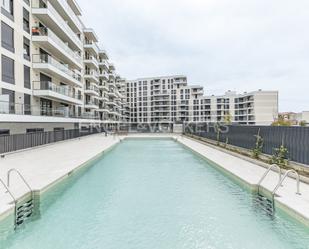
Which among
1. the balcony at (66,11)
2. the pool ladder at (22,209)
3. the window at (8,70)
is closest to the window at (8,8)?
the window at (8,70)

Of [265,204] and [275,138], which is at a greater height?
[275,138]

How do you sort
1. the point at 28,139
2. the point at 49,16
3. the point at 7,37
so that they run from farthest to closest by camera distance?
the point at 49,16, the point at 28,139, the point at 7,37

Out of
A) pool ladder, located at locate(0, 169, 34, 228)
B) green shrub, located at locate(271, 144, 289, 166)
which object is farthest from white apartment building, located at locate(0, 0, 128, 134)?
green shrub, located at locate(271, 144, 289, 166)

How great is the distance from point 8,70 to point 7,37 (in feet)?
7.99

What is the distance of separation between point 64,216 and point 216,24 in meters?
20.8

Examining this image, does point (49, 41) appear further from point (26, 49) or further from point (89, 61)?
point (89, 61)

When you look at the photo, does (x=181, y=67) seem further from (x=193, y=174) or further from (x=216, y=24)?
(x=193, y=174)

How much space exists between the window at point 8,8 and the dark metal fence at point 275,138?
1912 centimetres

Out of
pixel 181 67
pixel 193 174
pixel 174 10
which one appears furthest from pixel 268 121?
pixel 193 174

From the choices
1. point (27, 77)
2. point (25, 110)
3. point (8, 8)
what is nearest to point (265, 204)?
point (25, 110)

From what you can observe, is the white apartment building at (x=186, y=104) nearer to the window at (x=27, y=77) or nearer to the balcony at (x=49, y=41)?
the balcony at (x=49, y=41)

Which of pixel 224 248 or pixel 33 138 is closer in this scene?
pixel 224 248

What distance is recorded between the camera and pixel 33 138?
60.4ft

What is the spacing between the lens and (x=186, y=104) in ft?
275
